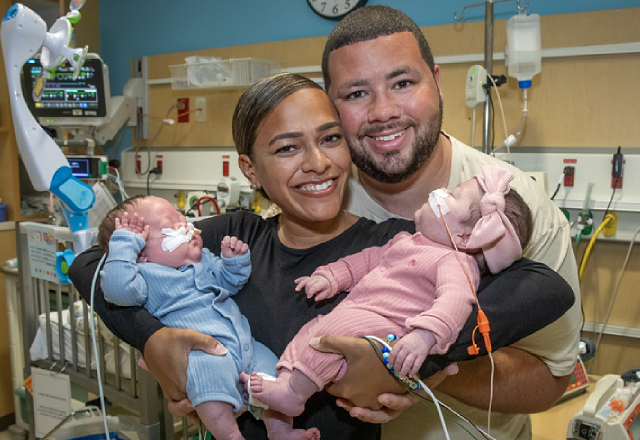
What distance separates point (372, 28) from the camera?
132cm

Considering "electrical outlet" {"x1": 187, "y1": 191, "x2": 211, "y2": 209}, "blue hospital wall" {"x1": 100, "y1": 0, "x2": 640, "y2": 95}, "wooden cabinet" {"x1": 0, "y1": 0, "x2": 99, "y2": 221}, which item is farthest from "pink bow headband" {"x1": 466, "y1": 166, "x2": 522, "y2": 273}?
"wooden cabinet" {"x1": 0, "y1": 0, "x2": 99, "y2": 221}

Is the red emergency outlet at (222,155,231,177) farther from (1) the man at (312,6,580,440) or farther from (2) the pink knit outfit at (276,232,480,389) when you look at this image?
(2) the pink knit outfit at (276,232,480,389)

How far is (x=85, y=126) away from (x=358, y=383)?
3336 mm

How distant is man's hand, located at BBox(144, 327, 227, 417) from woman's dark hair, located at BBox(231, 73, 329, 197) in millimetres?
474

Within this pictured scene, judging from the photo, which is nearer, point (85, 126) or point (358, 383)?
point (358, 383)

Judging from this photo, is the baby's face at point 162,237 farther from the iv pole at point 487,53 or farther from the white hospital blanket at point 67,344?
the iv pole at point 487,53

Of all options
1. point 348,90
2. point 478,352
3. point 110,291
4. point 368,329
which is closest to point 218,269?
point 110,291

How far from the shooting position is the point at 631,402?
1697 millimetres

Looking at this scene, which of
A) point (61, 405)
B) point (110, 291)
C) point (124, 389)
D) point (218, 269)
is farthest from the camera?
point (61, 405)

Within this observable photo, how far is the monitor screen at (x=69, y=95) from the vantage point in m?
3.41

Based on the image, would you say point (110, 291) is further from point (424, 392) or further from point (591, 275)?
point (591, 275)

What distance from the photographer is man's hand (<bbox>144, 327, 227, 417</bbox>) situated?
1.10m

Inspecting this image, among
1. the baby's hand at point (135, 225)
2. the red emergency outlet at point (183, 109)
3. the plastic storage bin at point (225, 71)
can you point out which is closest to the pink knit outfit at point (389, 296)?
the baby's hand at point (135, 225)

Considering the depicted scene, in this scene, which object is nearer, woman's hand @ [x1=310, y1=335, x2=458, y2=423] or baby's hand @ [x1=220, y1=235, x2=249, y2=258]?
woman's hand @ [x1=310, y1=335, x2=458, y2=423]
